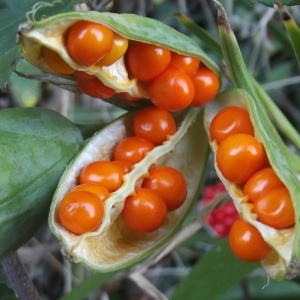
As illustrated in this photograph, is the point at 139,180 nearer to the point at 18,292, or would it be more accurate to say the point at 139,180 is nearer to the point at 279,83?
the point at 18,292

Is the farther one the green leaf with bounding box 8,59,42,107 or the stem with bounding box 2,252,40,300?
the green leaf with bounding box 8,59,42,107

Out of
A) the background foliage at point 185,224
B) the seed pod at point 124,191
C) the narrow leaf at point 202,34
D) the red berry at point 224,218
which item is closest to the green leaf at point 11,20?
the background foliage at point 185,224

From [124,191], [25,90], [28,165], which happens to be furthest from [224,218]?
[25,90]

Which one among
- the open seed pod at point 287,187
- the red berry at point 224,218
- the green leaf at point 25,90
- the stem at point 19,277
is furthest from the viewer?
the green leaf at point 25,90

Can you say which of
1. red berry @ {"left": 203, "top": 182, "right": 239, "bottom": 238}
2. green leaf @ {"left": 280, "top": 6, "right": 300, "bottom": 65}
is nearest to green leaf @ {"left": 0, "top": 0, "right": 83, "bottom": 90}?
green leaf @ {"left": 280, "top": 6, "right": 300, "bottom": 65}

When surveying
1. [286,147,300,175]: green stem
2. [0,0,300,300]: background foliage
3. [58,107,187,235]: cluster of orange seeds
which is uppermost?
[58,107,187,235]: cluster of orange seeds

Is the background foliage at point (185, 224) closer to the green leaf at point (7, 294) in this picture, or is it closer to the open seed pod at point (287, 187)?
the green leaf at point (7, 294)

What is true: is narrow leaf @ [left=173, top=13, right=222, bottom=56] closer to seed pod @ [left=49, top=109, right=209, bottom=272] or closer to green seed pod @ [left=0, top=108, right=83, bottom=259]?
seed pod @ [left=49, top=109, right=209, bottom=272]
